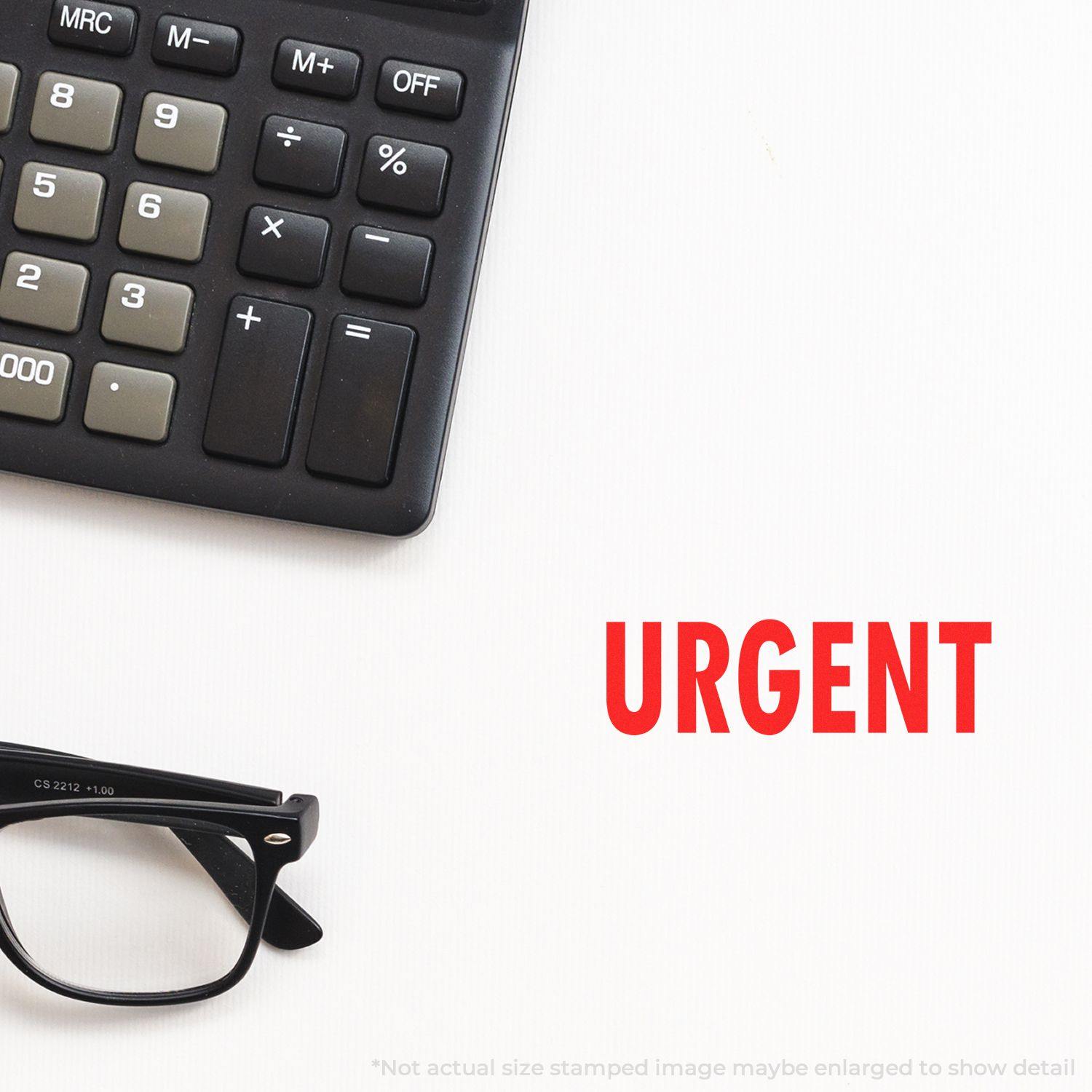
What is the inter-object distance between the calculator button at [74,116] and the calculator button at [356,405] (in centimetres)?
8

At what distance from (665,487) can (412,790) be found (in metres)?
0.11

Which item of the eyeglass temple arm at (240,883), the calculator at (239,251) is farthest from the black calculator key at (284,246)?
the eyeglass temple arm at (240,883)

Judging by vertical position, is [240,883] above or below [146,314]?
below

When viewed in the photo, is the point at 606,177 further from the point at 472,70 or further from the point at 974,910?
the point at 974,910

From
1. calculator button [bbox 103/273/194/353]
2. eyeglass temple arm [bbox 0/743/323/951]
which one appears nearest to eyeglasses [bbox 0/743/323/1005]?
eyeglass temple arm [bbox 0/743/323/951]

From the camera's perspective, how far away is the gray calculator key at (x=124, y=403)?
30cm

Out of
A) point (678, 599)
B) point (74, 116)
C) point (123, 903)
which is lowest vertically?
point (123, 903)

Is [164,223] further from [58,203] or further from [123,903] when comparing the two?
[123,903]

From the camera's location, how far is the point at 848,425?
0.33 meters

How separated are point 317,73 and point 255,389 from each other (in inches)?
3.5

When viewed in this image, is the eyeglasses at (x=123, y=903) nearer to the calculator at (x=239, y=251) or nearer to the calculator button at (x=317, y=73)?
the calculator at (x=239, y=251)

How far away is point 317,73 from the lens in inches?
12.2

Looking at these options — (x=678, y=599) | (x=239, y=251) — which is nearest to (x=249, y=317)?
(x=239, y=251)

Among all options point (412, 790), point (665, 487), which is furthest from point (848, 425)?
point (412, 790)
